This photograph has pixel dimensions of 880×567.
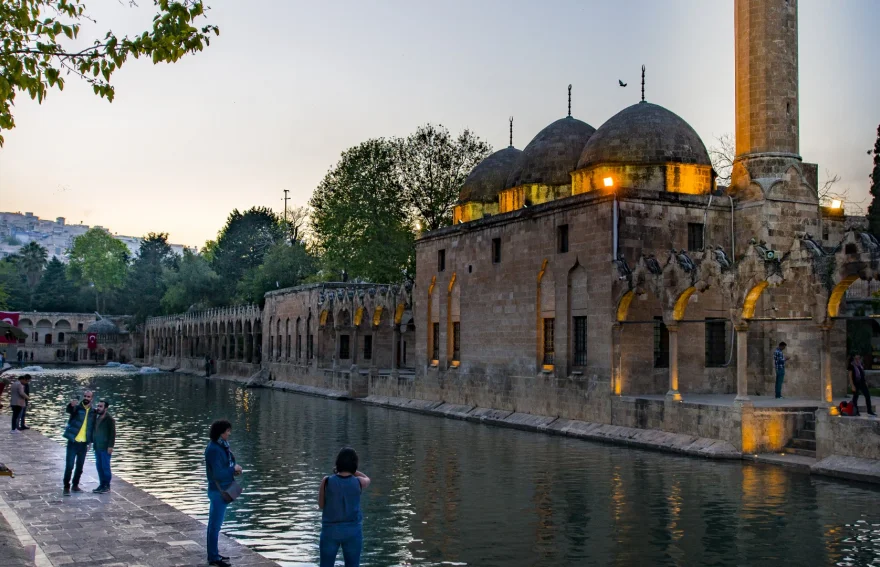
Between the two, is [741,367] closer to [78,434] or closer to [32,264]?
[78,434]

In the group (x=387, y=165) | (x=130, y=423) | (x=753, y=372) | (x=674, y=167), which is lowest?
(x=130, y=423)

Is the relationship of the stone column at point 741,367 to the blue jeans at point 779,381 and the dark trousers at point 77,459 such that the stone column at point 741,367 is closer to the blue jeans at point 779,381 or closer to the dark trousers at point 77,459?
the blue jeans at point 779,381

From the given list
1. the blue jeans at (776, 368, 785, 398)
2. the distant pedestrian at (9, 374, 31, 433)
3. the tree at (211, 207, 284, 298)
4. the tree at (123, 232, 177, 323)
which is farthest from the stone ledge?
the tree at (123, 232, 177, 323)

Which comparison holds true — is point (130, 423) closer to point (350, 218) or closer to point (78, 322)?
point (350, 218)

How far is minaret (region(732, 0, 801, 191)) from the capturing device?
82.6 ft

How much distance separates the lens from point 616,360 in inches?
936

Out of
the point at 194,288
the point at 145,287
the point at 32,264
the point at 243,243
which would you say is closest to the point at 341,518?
the point at 194,288

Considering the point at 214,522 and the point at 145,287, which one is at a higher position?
the point at 145,287

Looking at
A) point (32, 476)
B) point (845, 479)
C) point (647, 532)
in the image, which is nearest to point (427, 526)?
point (647, 532)

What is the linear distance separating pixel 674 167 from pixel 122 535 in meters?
21.8

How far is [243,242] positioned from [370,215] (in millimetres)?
42168

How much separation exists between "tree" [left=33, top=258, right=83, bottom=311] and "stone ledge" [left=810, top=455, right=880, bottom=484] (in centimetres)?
10941

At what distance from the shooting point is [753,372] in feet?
84.9

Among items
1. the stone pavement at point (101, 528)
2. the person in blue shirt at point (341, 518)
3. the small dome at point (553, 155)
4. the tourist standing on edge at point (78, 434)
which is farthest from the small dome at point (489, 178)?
the person in blue shirt at point (341, 518)
